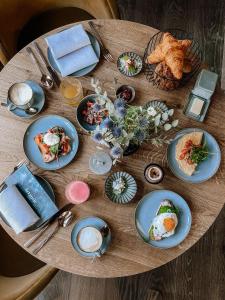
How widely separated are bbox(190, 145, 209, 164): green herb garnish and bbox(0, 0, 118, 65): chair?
2.42 ft

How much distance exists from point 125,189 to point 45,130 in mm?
376

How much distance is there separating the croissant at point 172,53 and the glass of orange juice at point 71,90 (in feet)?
1.00

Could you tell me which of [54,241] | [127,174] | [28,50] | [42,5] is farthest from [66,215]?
[42,5]

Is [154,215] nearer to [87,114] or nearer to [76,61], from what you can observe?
[87,114]

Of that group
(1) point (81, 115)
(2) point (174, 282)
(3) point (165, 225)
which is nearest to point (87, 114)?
(1) point (81, 115)

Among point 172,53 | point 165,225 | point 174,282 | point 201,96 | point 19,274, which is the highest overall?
point 172,53

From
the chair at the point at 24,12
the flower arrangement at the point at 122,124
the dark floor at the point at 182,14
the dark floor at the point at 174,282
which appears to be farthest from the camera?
the dark floor at the point at 182,14

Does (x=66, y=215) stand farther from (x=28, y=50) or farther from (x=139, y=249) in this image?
(x=28, y=50)

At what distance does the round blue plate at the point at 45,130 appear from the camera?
57.9 inches

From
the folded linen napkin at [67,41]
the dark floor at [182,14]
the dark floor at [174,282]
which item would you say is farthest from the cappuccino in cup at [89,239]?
the dark floor at [182,14]

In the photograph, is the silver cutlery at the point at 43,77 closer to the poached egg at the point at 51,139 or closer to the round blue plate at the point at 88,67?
the round blue plate at the point at 88,67

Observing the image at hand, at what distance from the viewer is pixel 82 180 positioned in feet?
4.82

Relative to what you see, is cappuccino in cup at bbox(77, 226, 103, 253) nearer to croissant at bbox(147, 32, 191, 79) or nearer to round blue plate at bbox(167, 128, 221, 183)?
round blue plate at bbox(167, 128, 221, 183)

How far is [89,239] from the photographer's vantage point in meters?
1.40
